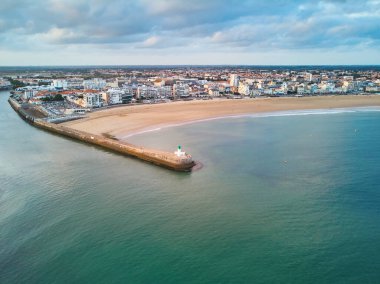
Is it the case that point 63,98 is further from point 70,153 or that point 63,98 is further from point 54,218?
point 54,218

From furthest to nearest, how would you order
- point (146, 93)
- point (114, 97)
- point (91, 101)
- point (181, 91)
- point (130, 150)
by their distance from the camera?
point (181, 91)
point (146, 93)
point (114, 97)
point (91, 101)
point (130, 150)

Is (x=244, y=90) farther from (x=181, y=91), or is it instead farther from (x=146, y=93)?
(x=146, y=93)

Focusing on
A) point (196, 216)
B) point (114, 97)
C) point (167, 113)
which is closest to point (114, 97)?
point (114, 97)

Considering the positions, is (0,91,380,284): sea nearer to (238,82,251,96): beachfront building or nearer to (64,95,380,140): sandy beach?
(64,95,380,140): sandy beach

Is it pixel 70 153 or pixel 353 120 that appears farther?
pixel 353 120

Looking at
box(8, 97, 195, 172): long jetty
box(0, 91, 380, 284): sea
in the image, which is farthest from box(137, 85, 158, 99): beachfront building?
box(0, 91, 380, 284): sea

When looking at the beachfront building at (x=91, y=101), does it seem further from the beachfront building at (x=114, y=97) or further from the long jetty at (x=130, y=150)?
the long jetty at (x=130, y=150)

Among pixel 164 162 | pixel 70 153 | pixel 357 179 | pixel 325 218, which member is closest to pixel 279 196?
pixel 325 218
